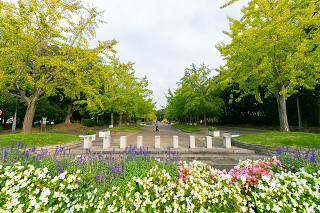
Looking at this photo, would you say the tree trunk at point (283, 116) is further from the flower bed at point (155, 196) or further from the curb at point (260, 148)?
the flower bed at point (155, 196)

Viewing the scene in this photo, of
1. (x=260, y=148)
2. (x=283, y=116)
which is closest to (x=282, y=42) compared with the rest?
(x=283, y=116)

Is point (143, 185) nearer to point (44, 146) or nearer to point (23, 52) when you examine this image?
point (44, 146)

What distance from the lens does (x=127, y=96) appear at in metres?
17.3

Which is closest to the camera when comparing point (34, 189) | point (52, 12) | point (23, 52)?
point (34, 189)

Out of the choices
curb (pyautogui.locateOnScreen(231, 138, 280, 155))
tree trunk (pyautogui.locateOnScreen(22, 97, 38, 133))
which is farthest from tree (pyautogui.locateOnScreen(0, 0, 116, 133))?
curb (pyautogui.locateOnScreen(231, 138, 280, 155))

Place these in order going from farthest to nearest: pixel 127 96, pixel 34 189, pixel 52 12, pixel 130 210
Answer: pixel 127 96
pixel 52 12
pixel 34 189
pixel 130 210

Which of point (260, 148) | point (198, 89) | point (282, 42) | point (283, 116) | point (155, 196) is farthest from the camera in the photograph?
point (198, 89)

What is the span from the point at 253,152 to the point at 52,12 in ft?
52.8

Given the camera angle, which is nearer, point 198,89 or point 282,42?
point 282,42

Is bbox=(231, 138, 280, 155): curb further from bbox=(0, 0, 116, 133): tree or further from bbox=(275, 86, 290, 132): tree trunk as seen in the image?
bbox=(0, 0, 116, 133): tree

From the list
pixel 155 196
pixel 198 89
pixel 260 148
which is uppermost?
pixel 198 89

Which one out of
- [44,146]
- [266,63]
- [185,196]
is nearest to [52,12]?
[44,146]

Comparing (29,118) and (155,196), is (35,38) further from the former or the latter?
(155,196)

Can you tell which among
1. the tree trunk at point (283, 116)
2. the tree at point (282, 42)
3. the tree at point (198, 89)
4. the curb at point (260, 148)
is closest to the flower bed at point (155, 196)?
the curb at point (260, 148)
